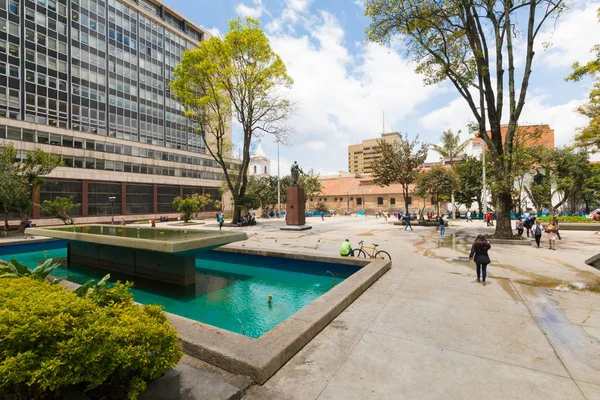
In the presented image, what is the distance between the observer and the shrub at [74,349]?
2.18 m

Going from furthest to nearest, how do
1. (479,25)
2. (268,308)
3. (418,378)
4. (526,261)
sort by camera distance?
(479,25)
(526,261)
(268,308)
(418,378)

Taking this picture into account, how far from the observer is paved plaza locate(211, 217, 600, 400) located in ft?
11.6

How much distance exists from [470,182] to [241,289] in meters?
43.8

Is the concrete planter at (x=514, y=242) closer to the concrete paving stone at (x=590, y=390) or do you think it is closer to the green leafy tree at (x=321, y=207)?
the concrete paving stone at (x=590, y=390)

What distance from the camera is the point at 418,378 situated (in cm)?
371

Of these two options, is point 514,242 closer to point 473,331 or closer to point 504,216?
point 504,216

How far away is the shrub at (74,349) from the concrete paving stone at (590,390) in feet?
15.5

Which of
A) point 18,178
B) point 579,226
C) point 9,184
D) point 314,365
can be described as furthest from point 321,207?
point 314,365

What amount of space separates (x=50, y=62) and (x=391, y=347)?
46.1 m

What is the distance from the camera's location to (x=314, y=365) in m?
4.05

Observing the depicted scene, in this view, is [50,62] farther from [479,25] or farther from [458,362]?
[458,362]

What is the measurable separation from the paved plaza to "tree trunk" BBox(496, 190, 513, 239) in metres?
9.15

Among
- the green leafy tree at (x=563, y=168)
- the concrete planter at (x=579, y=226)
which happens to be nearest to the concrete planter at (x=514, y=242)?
the concrete planter at (x=579, y=226)

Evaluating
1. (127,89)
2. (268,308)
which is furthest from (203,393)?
(127,89)
